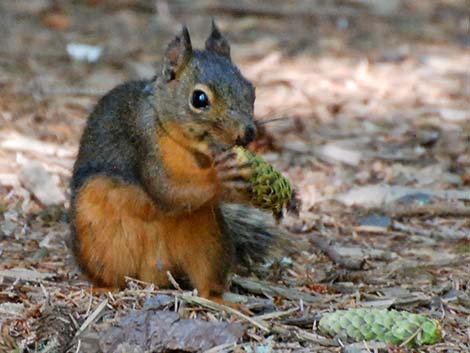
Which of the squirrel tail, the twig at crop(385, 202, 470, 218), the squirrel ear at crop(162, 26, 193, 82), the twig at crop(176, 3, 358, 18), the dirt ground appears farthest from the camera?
the twig at crop(176, 3, 358, 18)

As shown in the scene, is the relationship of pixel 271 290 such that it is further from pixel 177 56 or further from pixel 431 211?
pixel 431 211

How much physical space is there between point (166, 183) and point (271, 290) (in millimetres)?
576

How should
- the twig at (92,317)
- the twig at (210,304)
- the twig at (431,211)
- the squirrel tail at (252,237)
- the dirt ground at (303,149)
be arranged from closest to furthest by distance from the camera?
the twig at (92,317)
the twig at (210,304)
the dirt ground at (303,149)
the squirrel tail at (252,237)
the twig at (431,211)

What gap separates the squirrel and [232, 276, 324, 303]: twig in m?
0.11

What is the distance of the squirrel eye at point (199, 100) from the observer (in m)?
3.83

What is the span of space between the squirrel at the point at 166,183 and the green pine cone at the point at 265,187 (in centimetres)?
5

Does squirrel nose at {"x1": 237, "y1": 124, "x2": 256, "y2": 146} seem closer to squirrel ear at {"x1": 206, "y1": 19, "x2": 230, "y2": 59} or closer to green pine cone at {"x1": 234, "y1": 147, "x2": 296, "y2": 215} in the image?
green pine cone at {"x1": 234, "y1": 147, "x2": 296, "y2": 215}

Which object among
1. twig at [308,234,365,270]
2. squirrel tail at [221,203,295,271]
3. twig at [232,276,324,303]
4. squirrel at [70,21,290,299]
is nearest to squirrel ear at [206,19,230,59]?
squirrel at [70,21,290,299]

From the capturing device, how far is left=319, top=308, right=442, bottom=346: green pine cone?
139 inches

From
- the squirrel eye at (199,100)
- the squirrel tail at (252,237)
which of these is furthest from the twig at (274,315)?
the squirrel eye at (199,100)

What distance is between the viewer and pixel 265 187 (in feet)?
12.6

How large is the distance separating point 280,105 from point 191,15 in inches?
71.5

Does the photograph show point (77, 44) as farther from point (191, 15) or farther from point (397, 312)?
point (397, 312)

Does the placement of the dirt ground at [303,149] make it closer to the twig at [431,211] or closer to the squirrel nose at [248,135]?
the twig at [431,211]
